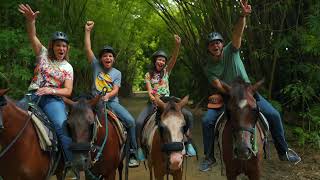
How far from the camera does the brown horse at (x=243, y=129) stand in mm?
4688

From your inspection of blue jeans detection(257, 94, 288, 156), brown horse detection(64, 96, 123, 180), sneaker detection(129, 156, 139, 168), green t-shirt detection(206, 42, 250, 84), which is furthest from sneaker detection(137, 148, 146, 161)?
blue jeans detection(257, 94, 288, 156)

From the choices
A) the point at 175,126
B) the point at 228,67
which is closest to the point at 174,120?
the point at 175,126

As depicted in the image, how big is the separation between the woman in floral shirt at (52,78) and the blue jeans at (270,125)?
2197mm

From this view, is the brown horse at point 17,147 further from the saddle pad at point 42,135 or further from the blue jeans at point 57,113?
the blue jeans at point 57,113

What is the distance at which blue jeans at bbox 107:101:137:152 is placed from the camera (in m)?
6.21

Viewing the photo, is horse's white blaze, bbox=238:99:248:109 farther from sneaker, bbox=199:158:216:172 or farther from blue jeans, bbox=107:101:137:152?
blue jeans, bbox=107:101:137:152

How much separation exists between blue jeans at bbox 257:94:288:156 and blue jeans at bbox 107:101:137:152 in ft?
6.59

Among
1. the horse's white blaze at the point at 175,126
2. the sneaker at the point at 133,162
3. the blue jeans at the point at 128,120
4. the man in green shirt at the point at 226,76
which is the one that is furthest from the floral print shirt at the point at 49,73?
the man in green shirt at the point at 226,76

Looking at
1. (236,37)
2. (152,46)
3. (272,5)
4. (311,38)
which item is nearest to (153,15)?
(152,46)

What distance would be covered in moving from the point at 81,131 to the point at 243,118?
1945 mm

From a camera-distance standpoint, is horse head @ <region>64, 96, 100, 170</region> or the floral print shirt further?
the floral print shirt

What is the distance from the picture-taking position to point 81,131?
4496 millimetres

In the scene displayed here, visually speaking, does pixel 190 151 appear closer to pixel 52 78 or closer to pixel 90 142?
pixel 90 142

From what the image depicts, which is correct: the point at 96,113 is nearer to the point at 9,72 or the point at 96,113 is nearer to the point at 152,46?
the point at 9,72
